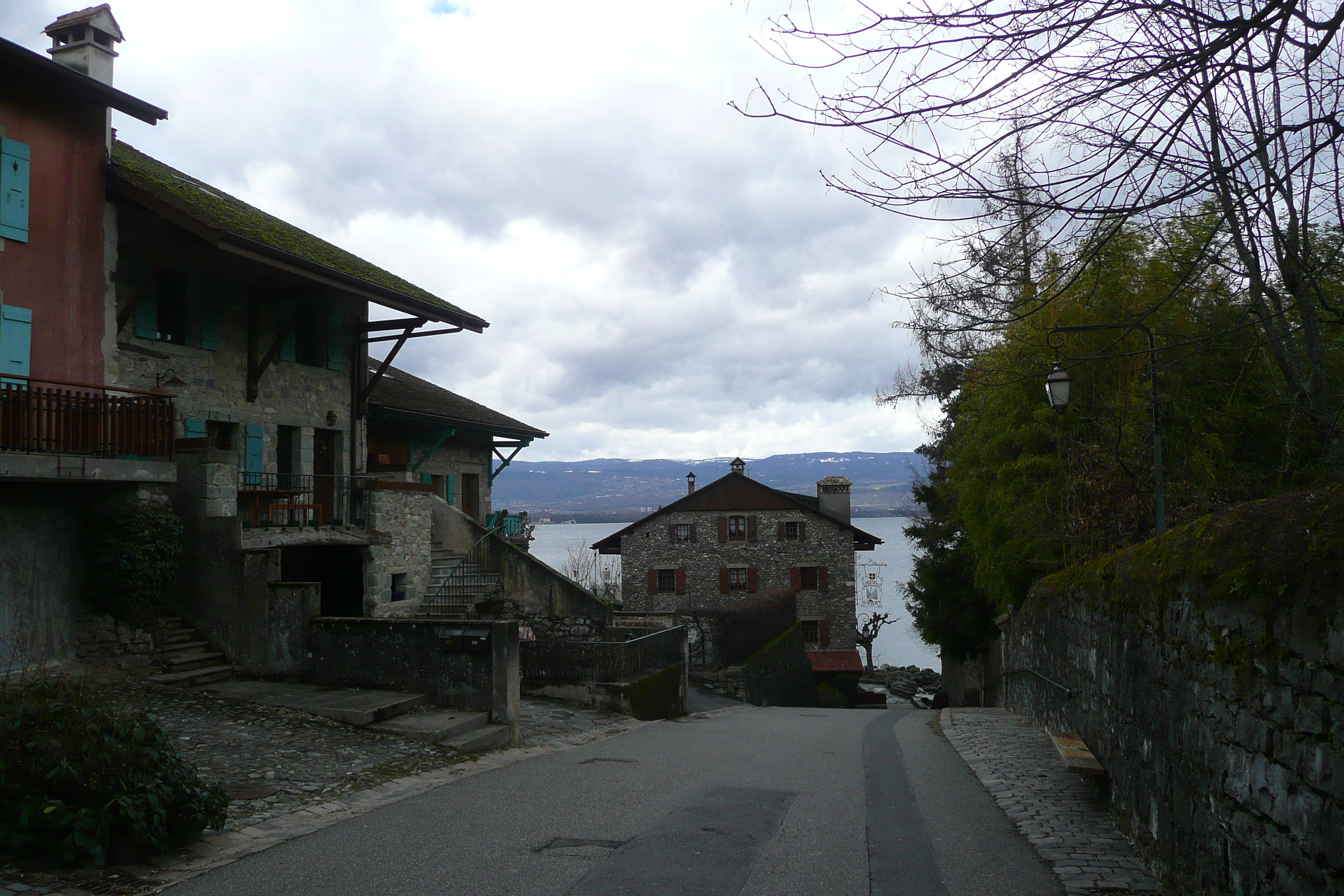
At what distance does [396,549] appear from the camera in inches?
741

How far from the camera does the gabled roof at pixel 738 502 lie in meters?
45.0

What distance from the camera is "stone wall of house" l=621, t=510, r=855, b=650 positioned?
4434cm

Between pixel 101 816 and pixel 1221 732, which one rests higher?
pixel 1221 732

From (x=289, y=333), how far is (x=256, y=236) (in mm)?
2577

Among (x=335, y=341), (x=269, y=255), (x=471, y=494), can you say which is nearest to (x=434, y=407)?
(x=471, y=494)

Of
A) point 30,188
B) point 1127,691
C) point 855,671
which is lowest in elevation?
point 855,671

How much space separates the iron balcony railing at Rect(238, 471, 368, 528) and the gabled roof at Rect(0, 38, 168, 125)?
20.0ft

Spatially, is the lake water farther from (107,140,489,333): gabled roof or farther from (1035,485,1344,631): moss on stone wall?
(1035,485,1344,631): moss on stone wall

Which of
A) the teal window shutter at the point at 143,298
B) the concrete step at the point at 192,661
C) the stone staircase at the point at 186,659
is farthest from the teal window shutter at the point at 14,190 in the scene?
the concrete step at the point at 192,661

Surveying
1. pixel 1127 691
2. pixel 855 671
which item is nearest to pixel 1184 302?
pixel 1127 691

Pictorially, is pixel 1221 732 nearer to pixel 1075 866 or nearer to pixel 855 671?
pixel 1075 866

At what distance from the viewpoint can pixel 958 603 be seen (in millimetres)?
29328

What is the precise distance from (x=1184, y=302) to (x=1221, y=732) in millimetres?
8834

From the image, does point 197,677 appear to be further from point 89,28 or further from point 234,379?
point 89,28
